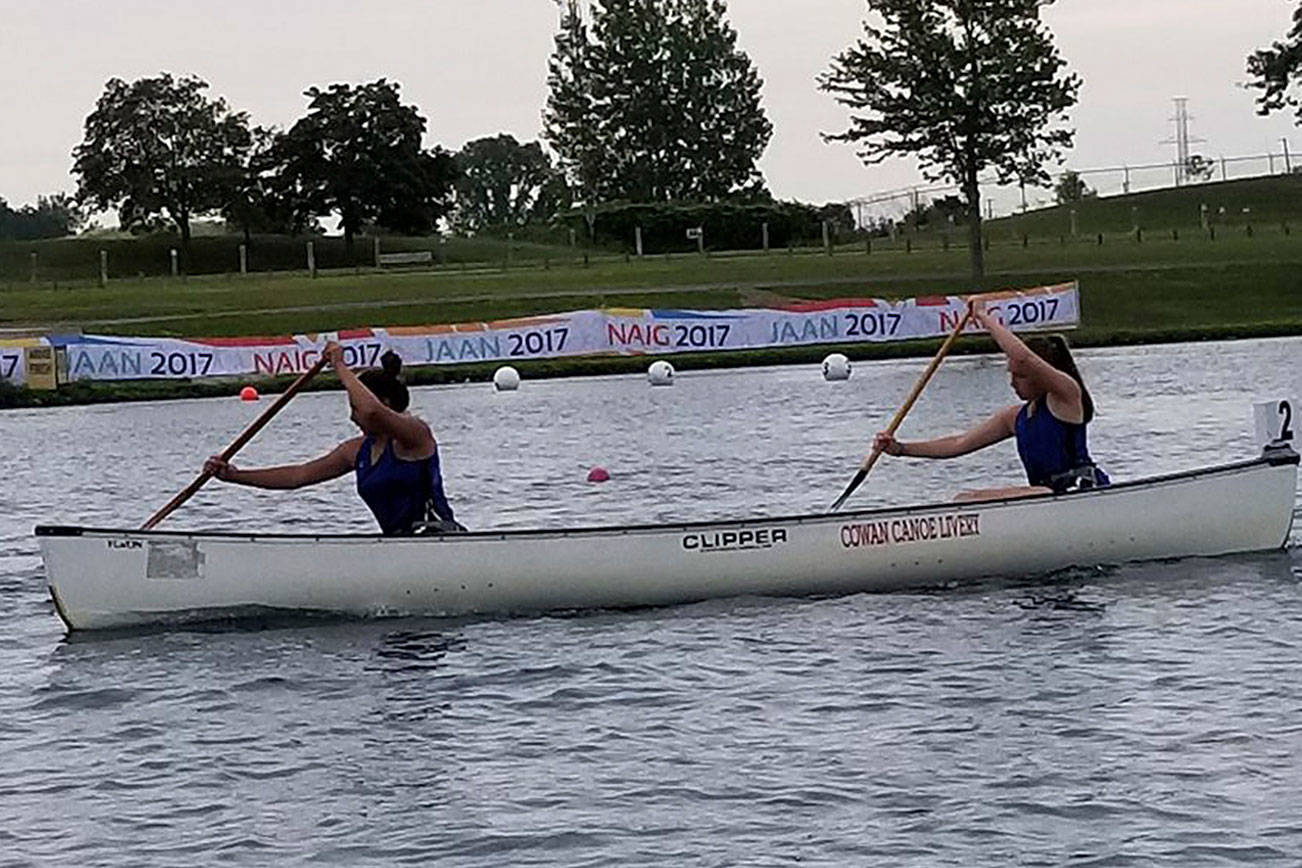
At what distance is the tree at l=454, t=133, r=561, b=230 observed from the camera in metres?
157

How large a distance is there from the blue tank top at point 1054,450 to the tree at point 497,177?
138620mm

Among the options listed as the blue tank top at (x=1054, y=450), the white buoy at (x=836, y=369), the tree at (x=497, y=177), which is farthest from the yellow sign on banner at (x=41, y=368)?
the tree at (x=497, y=177)

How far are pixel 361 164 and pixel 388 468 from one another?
83.0 metres

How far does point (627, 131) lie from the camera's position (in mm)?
116125

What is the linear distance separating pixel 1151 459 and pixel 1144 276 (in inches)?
1523

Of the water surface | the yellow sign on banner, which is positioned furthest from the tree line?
the water surface

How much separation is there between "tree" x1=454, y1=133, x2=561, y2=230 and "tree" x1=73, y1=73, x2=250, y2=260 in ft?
179

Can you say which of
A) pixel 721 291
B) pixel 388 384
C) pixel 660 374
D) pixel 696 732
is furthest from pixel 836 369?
pixel 696 732

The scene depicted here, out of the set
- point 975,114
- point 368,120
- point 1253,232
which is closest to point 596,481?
point 975,114

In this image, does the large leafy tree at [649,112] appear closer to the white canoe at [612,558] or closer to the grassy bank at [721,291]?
the grassy bank at [721,291]

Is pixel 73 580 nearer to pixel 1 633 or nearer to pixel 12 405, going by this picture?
pixel 1 633

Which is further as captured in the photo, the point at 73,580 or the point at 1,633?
the point at 1,633

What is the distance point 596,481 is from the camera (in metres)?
27.8

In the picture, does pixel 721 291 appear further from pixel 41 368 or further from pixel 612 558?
pixel 612 558
